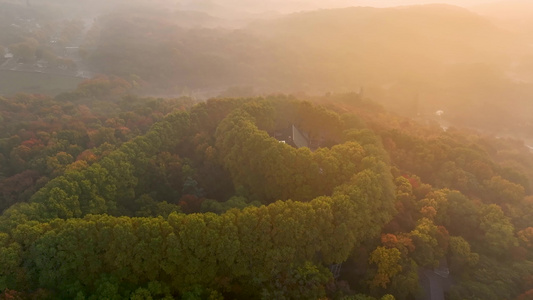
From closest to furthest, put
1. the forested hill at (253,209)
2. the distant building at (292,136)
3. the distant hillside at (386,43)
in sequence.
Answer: the forested hill at (253,209), the distant building at (292,136), the distant hillside at (386,43)

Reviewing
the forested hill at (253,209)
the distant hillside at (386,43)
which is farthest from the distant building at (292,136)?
the distant hillside at (386,43)

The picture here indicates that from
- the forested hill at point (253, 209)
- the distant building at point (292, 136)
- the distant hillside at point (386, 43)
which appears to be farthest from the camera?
the distant hillside at point (386, 43)

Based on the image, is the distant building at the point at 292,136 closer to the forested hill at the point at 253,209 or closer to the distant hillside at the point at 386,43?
the forested hill at the point at 253,209

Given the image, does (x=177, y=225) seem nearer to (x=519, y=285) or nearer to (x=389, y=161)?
(x=389, y=161)

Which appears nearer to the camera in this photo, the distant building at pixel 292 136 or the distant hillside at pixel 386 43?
the distant building at pixel 292 136

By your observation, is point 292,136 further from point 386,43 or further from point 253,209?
point 386,43

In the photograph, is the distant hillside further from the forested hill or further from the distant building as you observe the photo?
the forested hill

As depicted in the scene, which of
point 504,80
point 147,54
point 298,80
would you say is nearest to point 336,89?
point 298,80

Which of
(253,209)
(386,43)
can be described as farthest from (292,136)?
(386,43)
